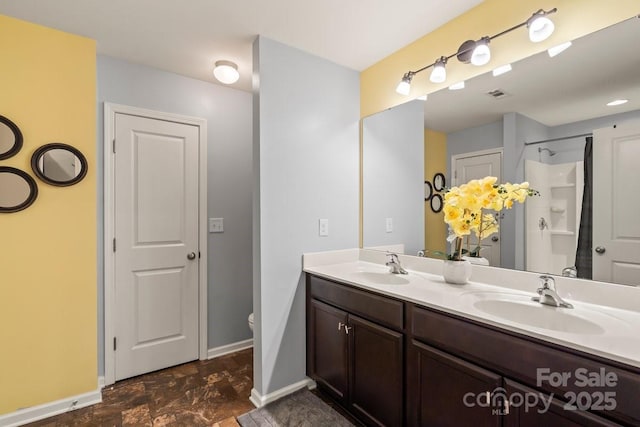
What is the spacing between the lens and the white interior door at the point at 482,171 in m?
1.66

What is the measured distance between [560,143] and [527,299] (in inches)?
30.8

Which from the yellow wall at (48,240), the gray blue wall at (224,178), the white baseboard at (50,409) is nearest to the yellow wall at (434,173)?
the gray blue wall at (224,178)

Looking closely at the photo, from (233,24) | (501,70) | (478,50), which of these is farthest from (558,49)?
(233,24)

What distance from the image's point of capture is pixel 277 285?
2045 mm

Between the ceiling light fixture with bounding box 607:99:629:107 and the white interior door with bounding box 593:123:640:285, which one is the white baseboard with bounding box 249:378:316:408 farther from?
the ceiling light fixture with bounding box 607:99:629:107

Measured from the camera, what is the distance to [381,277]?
2.01 meters

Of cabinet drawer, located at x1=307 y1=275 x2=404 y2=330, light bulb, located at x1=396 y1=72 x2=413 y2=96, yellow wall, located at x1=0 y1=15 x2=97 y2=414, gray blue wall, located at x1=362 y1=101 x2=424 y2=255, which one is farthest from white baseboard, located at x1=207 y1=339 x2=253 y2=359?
light bulb, located at x1=396 y1=72 x2=413 y2=96

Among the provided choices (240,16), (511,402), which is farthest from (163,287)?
(511,402)

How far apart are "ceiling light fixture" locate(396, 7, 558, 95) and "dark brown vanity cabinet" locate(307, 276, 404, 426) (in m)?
1.39

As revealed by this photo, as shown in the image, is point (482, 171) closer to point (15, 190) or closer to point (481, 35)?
point (481, 35)

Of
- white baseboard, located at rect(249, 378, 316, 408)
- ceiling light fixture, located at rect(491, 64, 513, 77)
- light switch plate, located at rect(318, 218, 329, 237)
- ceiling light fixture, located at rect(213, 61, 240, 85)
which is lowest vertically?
white baseboard, located at rect(249, 378, 316, 408)

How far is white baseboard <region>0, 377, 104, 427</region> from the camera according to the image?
1.78 m

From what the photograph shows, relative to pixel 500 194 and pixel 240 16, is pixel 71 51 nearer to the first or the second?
pixel 240 16

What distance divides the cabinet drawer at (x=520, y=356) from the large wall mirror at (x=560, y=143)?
613mm
